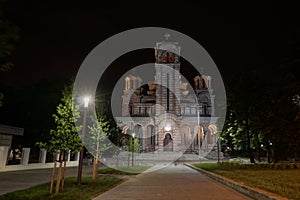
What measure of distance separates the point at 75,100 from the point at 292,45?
19.7 metres

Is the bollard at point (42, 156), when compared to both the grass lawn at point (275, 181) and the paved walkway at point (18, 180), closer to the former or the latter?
the paved walkway at point (18, 180)

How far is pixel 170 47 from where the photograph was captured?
6956 centimetres

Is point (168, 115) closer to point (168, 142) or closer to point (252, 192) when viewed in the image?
point (168, 142)

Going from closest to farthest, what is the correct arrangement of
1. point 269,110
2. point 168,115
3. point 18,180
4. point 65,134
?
point 65,134
point 18,180
point 269,110
point 168,115

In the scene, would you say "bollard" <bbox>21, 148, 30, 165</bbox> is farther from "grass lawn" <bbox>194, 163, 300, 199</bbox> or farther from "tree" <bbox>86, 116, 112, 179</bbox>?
"grass lawn" <bbox>194, 163, 300, 199</bbox>

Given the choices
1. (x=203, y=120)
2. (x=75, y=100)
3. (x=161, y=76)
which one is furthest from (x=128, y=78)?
(x=75, y=100)

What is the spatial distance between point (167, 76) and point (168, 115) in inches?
435

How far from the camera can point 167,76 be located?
225ft

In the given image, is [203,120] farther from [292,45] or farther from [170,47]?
[292,45]

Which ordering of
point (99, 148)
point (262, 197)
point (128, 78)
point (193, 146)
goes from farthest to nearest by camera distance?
point (128, 78) → point (193, 146) → point (99, 148) → point (262, 197)

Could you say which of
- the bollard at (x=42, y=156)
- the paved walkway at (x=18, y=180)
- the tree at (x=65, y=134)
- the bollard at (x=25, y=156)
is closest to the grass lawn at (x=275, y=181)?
the tree at (x=65, y=134)

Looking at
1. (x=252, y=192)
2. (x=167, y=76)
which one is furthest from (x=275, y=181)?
(x=167, y=76)

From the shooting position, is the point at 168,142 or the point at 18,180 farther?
the point at 168,142

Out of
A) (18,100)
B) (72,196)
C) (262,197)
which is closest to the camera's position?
(262,197)
